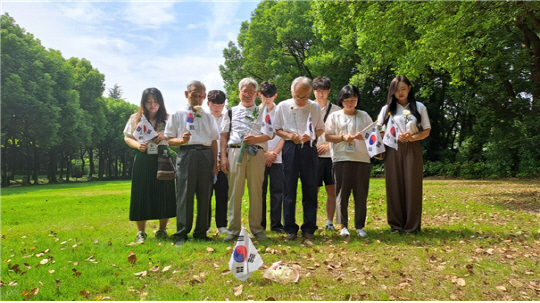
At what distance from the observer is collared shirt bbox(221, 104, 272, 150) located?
5492 mm

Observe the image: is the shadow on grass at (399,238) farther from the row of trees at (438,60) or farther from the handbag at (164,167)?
the row of trees at (438,60)

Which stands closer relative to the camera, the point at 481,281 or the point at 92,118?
the point at 481,281

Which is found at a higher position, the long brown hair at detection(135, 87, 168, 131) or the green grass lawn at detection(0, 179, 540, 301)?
the long brown hair at detection(135, 87, 168, 131)

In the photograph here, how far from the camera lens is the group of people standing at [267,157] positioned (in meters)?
5.46

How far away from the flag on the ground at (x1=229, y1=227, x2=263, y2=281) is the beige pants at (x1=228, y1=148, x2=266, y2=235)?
1651mm

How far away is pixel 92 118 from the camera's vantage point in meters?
41.5

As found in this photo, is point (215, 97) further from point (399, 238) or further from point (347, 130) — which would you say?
point (399, 238)

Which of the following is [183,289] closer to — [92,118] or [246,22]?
[246,22]

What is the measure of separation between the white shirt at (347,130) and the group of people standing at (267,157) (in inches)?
0.6

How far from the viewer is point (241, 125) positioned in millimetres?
5547

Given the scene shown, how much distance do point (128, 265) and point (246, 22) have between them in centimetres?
3065

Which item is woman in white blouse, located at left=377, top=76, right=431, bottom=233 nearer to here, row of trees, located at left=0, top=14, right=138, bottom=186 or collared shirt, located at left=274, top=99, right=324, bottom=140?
collared shirt, located at left=274, top=99, right=324, bottom=140

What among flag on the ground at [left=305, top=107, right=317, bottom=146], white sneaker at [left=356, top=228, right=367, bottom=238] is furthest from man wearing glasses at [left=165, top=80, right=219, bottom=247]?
white sneaker at [left=356, top=228, right=367, bottom=238]

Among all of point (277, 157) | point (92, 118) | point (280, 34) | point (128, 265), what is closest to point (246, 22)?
point (280, 34)
